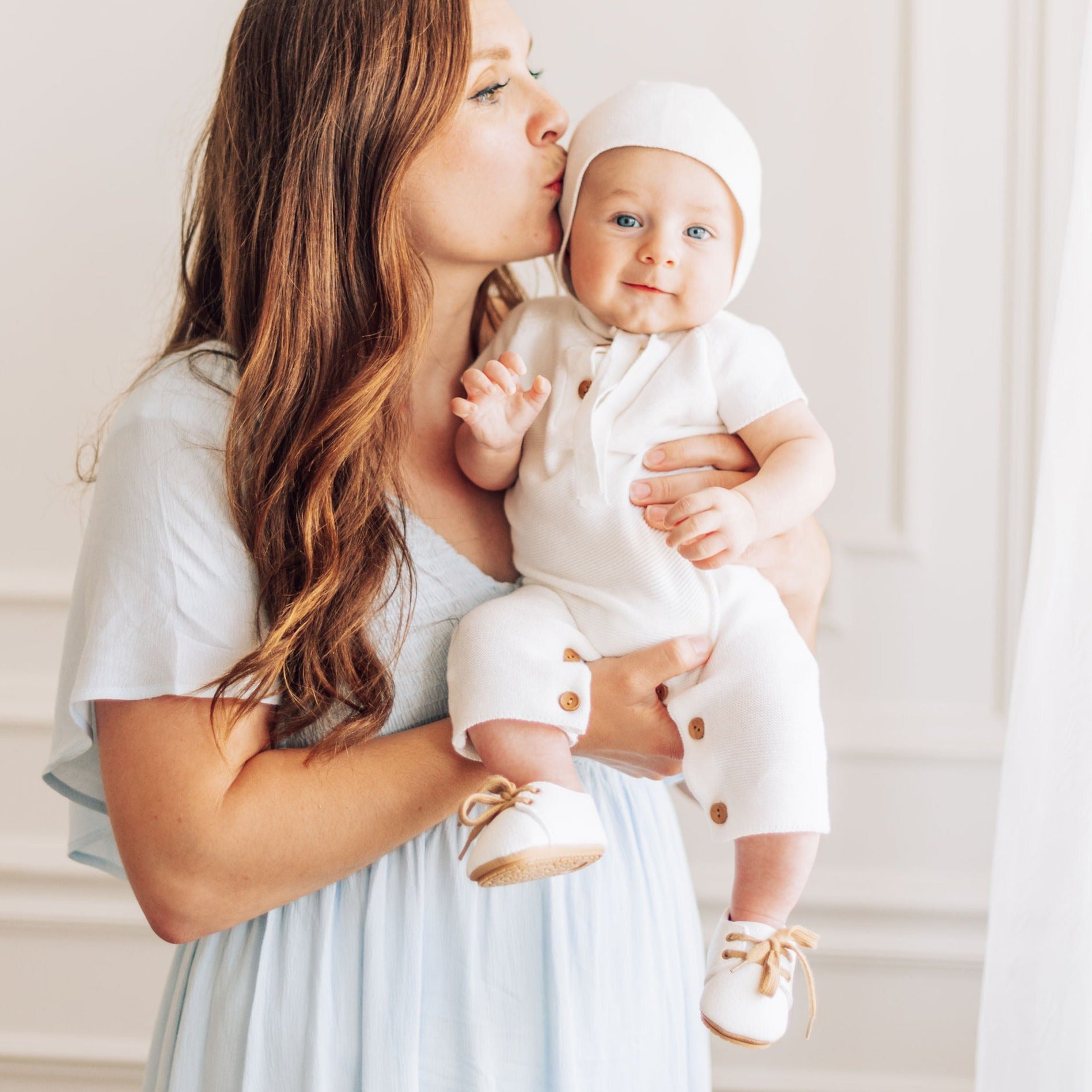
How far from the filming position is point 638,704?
104 cm

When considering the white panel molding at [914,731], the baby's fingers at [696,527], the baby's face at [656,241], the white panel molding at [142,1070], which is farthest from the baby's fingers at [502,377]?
the white panel molding at [142,1070]

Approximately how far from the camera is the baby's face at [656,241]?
110 cm

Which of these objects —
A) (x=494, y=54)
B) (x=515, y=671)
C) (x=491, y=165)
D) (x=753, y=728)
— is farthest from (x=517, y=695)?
(x=494, y=54)

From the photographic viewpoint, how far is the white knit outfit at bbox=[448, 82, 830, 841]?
100 centimetres

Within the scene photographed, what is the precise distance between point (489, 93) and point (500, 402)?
1.10 feet

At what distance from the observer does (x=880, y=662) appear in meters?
1.73

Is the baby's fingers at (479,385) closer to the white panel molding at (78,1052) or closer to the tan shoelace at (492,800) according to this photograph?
the tan shoelace at (492,800)

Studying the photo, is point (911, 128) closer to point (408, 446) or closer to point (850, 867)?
point (408, 446)

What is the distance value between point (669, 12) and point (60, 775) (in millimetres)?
1389

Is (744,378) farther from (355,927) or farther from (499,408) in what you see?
(355,927)

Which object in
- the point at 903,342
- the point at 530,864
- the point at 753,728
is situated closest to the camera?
the point at 530,864

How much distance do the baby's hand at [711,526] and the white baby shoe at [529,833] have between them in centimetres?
25

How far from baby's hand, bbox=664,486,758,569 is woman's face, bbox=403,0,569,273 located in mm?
373

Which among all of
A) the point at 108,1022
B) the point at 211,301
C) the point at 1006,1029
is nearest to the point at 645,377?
the point at 211,301
